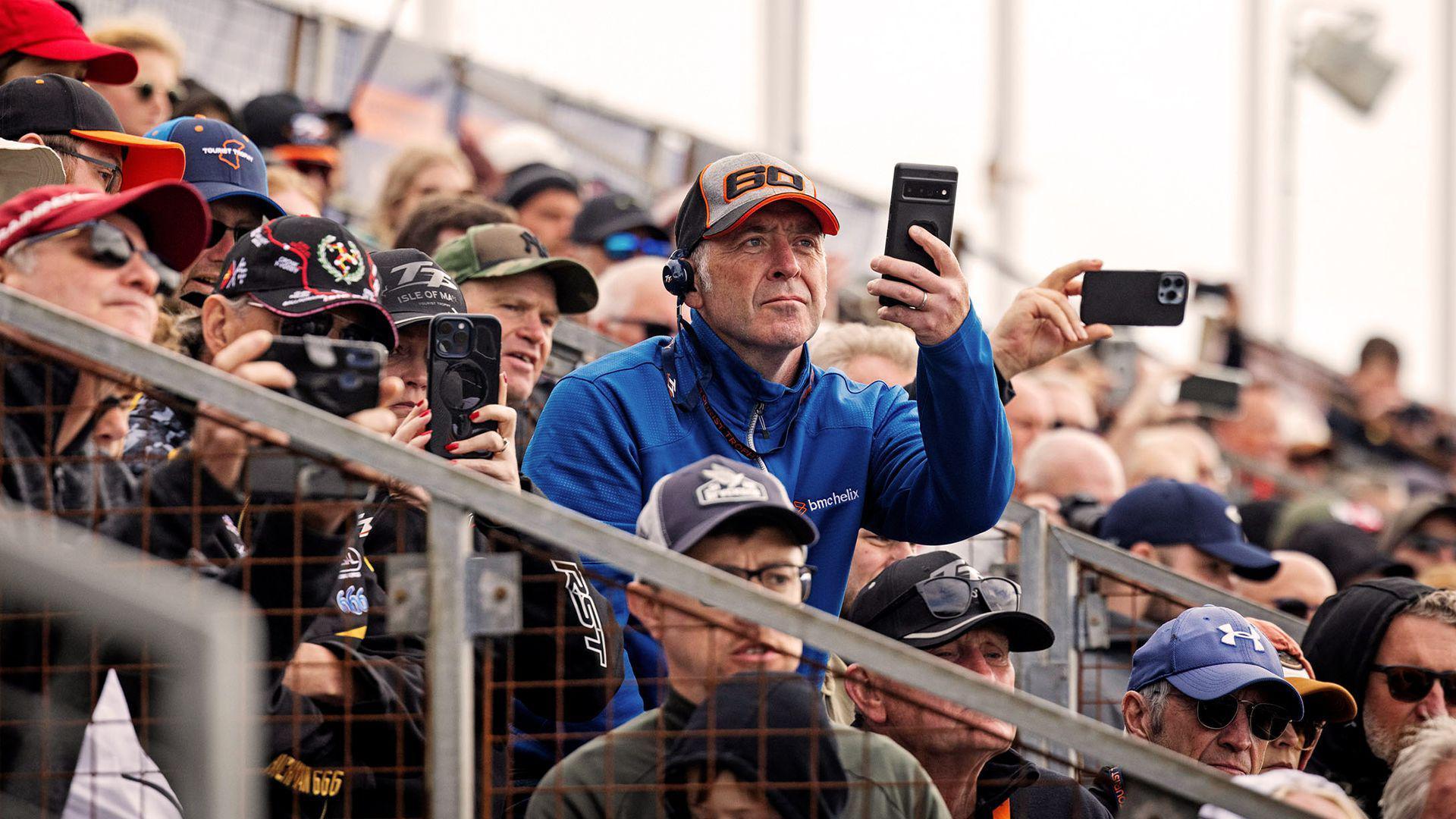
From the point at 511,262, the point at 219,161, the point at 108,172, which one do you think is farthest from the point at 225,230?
the point at 511,262

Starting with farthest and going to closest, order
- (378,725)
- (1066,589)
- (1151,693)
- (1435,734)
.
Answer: (1066,589) < (1151,693) < (1435,734) < (378,725)

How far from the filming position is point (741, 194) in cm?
363

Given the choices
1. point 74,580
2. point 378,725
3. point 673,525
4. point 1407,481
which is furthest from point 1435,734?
point 1407,481

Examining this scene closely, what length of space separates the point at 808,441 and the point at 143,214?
142cm

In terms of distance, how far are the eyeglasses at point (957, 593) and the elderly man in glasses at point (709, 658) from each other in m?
0.70

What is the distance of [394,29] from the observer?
897cm

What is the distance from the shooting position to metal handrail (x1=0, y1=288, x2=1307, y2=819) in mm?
2408

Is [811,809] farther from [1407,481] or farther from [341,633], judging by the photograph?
[1407,481]

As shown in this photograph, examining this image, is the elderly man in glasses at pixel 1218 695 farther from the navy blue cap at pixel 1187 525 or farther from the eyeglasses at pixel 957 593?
the navy blue cap at pixel 1187 525

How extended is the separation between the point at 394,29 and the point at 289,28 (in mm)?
544

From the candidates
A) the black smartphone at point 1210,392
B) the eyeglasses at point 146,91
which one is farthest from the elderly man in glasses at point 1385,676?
the eyeglasses at point 146,91

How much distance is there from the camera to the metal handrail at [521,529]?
2408mm

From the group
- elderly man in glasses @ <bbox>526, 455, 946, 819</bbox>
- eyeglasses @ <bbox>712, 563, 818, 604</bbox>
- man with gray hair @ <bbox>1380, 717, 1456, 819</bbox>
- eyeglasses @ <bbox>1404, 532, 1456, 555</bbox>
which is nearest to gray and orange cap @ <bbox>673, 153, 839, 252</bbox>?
elderly man in glasses @ <bbox>526, 455, 946, 819</bbox>

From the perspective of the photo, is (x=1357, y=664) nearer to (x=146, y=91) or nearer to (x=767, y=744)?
(x=767, y=744)
